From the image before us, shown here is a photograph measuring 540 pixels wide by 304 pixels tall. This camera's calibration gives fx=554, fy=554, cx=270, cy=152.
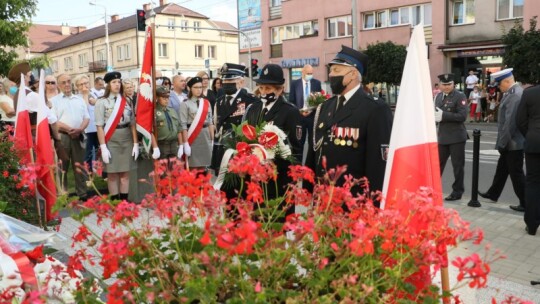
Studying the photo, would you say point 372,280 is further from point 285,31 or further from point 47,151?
point 285,31

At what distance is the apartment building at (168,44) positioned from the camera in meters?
63.4

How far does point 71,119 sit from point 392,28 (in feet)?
89.6

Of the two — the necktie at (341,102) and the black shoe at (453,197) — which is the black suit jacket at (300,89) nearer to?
the black shoe at (453,197)

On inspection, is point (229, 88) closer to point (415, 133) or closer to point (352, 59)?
point (352, 59)

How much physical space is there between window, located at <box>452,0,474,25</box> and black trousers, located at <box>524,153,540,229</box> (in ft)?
81.5

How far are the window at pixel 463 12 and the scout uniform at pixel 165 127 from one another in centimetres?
2479

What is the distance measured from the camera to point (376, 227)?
73.1 inches

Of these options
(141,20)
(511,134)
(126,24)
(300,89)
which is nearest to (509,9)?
(141,20)

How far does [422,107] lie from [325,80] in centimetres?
A: 3426

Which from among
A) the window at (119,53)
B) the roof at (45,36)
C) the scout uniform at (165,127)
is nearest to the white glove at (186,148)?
the scout uniform at (165,127)

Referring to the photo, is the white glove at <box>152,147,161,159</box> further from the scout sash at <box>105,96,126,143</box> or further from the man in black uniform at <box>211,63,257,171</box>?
the man in black uniform at <box>211,63,257,171</box>

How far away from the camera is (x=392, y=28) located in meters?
32.8

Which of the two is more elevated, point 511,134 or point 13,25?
point 13,25

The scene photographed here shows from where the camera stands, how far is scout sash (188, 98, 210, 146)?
327 inches
